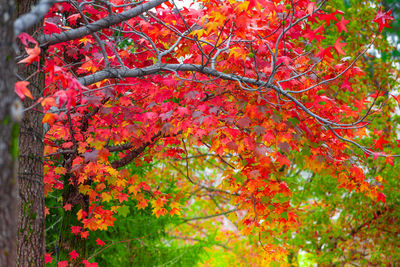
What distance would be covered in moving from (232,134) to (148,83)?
1223 millimetres

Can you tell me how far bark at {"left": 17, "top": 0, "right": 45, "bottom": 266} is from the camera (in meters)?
3.34

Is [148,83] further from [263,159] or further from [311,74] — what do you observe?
[311,74]

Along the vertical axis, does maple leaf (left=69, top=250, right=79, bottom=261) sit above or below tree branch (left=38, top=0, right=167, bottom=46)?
below

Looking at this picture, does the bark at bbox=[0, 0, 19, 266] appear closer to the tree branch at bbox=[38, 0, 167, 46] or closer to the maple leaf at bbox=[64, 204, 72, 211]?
the tree branch at bbox=[38, 0, 167, 46]

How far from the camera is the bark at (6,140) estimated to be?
1.87m

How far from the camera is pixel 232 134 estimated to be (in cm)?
414

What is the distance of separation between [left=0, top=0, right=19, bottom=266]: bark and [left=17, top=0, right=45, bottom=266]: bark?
1458 millimetres

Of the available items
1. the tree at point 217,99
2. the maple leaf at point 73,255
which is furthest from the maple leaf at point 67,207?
the maple leaf at point 73,255

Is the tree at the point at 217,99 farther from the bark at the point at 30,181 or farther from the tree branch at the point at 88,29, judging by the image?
the bark at the point at 30,181

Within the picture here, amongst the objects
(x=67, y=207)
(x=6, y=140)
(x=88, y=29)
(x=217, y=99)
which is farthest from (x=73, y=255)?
(x=6, y=140)

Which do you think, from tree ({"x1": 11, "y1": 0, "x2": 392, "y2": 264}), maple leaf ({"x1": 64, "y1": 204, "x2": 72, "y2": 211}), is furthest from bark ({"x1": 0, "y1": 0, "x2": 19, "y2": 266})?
maple leaf ({"x1": 64, "y1": 204, "x2": 72, "y2": 211})

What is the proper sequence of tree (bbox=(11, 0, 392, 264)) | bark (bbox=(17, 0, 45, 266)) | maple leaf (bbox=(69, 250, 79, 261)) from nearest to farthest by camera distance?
bark (bbox=(17, 0, 45, 266)) < tree (bbox=(11, 0, 392, 264)) < maple leaf (bbox=(69, 250, 79, 261))

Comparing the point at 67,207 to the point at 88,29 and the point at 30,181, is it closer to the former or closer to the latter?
the point at 30,181

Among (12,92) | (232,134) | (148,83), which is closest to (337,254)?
(232,134)
